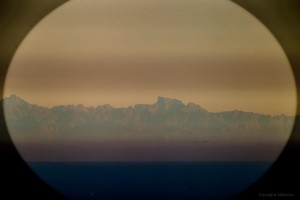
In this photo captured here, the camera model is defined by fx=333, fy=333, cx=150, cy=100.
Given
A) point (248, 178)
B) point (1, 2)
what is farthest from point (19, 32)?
point (248, 178)

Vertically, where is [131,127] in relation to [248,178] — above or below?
above

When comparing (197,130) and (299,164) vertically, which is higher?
(197,130)

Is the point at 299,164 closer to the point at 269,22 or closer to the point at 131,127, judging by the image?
the point at 269,22

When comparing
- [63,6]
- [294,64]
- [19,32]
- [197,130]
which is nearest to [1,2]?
[19,32]

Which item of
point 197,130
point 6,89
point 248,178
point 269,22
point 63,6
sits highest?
point 63,6

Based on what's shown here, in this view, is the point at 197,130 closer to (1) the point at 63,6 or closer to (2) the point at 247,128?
(2) the point at 247,128

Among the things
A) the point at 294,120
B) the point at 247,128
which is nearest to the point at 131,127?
the point at 247,128
